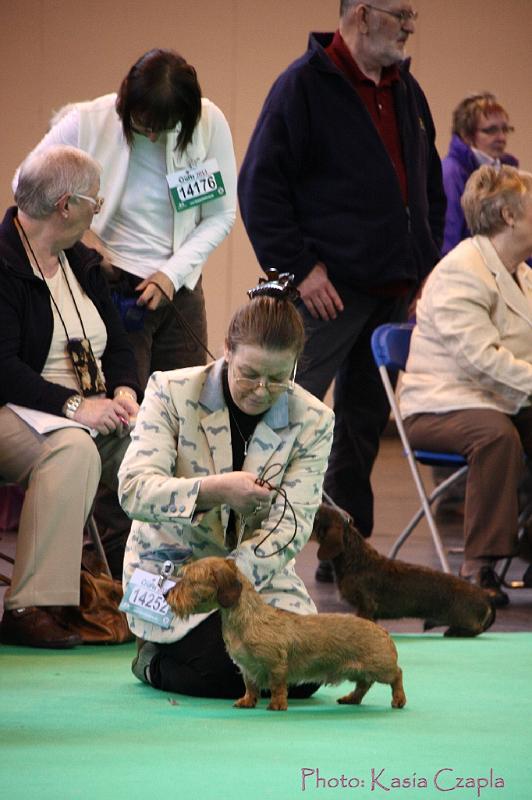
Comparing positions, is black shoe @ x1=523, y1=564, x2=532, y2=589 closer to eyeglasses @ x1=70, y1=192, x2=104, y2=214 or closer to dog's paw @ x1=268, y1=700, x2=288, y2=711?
eyeglasses @ x1=70, y1=192, x2=104, y2=214

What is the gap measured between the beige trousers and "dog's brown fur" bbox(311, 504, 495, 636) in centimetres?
64

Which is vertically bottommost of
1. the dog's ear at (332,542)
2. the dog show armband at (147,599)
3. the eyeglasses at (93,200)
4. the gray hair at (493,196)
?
the dog's ear at (332,542)

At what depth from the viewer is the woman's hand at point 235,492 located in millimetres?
2717

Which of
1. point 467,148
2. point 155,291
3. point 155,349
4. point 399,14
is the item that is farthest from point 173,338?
point 467,148

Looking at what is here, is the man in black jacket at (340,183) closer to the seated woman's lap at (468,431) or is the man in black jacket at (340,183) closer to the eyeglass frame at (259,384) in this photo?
the seated woman's lap at (468,431)

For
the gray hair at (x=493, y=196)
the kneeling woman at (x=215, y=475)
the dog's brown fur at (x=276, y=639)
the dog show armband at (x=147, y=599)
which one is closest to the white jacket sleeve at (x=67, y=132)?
the gray hair at (x=493, y=196)

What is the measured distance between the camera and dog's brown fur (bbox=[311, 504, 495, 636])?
12.3 ft

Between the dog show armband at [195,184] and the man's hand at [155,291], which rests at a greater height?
the dog show armband at [195,184]

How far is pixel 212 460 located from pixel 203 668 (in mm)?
439

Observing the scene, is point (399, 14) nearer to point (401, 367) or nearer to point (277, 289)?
point (401, 367)

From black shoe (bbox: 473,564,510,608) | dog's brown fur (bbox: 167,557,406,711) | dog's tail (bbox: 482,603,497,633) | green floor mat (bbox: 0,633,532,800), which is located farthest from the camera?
black shoe (bbox: 473,564,510,608)

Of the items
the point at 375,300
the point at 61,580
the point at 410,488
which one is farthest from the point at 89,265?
the point at 410,488

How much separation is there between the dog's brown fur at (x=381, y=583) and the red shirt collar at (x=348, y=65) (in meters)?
1.71

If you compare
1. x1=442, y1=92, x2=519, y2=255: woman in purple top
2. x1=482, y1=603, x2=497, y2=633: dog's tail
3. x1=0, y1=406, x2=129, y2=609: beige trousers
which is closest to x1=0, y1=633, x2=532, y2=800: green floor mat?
x1=0, y1=406, x2=129, y2=609: beige trousers
